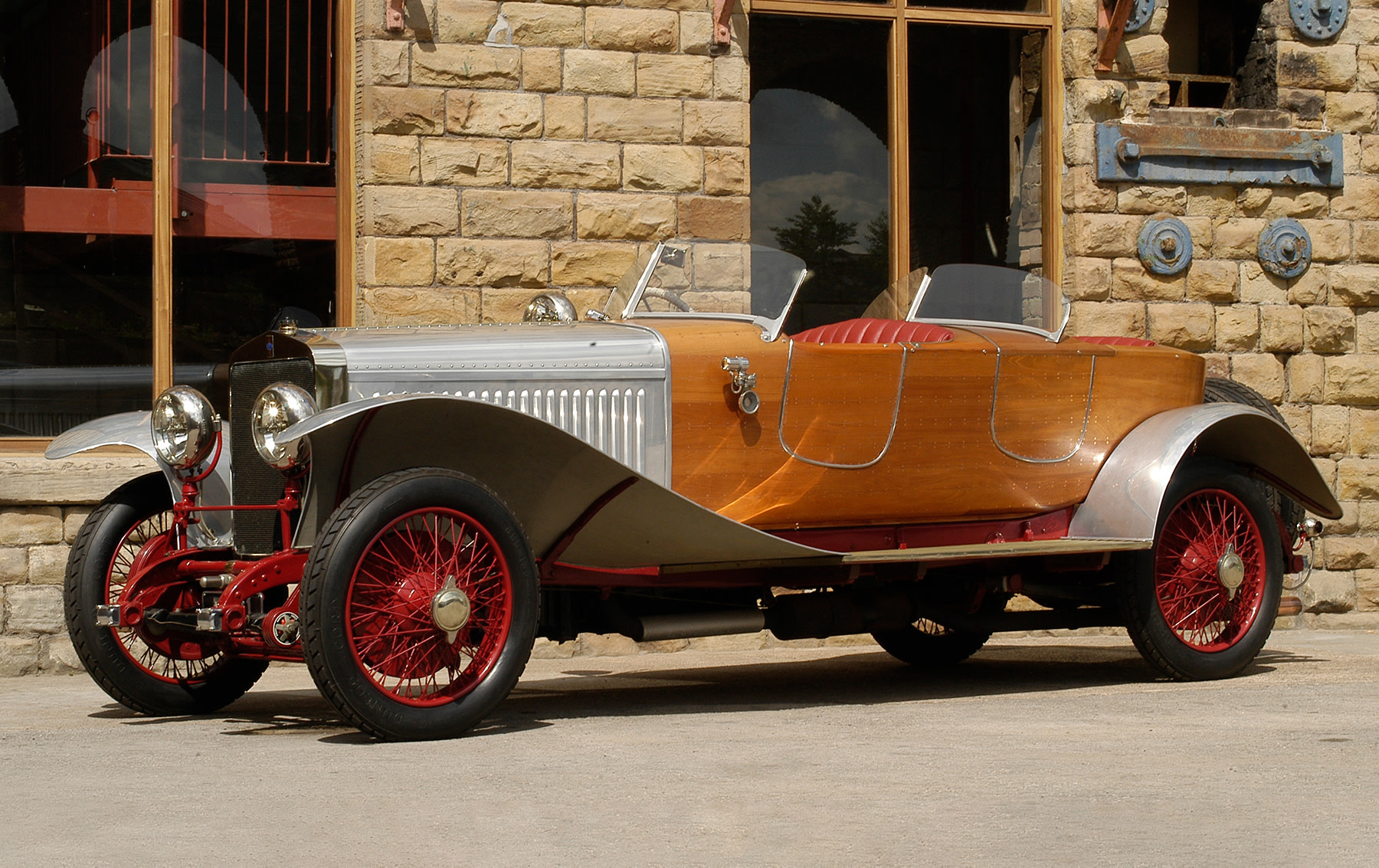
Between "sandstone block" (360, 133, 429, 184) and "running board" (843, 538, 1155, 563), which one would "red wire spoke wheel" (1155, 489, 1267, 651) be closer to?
"running board" (843, 538, 1155, 563)

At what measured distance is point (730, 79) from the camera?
8555 millimetres

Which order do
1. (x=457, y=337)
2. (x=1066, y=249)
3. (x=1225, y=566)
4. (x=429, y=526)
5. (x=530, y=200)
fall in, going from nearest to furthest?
1. (x=429, y=526)
2. (x=457, y=337)
3. (x=1225, y=566)
4. (x=530, y=200)
5. (x=1066, y=249)

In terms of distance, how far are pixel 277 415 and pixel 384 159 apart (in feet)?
10.8

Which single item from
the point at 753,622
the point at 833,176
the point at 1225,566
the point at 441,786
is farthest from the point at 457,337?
the point at 833,176

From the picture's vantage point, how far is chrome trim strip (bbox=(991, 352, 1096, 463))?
20.1 ft

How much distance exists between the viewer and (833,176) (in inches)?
359

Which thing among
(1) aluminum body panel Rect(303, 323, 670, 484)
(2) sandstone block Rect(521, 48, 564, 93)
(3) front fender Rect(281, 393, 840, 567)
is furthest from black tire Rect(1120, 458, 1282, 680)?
(2) sandstone block Rect(521, 48, 564, 93)

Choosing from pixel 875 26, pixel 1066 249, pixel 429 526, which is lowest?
pixel 429 526

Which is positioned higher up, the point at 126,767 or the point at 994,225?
the point at 994,225

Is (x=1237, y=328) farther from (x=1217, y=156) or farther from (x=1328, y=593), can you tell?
(x=1328, y=593)

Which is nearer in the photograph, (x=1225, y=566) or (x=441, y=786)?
(x=441, y=786)

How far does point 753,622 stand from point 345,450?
5.11ft

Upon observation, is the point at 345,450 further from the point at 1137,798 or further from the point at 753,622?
the point at 1137,798

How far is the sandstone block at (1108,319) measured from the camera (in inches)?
351
